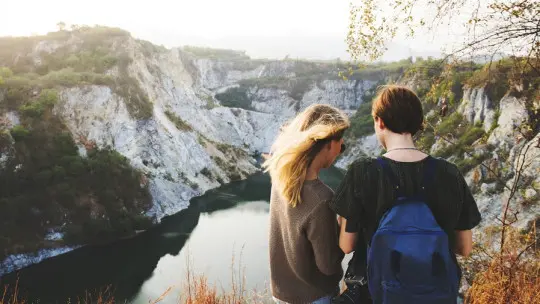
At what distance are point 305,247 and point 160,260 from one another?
2602cm

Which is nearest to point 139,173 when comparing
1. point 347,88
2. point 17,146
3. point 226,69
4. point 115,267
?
point 17,146

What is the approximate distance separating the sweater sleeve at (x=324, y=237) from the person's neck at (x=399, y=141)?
1.59ft

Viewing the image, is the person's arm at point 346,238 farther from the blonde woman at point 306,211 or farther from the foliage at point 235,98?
the foliage at point 235,98

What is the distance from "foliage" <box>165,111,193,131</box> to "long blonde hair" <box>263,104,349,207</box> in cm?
5110

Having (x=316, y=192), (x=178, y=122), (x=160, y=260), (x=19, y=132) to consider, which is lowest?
(x=160, y=260)

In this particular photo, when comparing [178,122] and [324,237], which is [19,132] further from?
[324,237]

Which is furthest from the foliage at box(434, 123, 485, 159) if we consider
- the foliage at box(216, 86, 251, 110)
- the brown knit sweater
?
the foliage at box(216, 86, 251, 110)

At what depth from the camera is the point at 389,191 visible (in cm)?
217

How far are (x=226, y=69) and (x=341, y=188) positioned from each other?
128m

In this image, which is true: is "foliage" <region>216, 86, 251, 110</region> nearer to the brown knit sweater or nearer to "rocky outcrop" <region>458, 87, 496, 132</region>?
"rocky outcrop" <region>458, 87, 496, 132</region>

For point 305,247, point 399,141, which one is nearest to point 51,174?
point 305,247

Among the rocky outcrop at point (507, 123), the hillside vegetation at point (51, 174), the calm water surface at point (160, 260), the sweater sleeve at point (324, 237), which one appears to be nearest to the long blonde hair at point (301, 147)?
the sweater sleeve at point (324, 237)

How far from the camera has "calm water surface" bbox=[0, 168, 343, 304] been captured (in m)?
22.2

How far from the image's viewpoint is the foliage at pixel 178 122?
173ft
